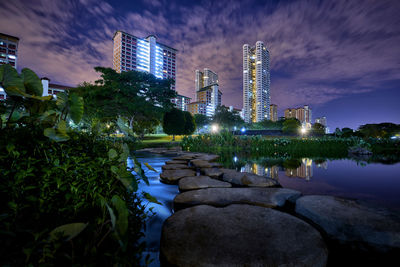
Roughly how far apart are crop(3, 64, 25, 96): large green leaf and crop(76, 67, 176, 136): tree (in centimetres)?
1855

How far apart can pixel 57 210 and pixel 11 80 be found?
3.82 feet

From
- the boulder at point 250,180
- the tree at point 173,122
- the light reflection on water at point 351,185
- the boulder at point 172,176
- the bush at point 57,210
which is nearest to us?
the bush at point 57,210

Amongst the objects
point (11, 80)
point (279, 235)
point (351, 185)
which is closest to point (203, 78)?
point (351, 185)

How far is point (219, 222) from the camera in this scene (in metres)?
1.61

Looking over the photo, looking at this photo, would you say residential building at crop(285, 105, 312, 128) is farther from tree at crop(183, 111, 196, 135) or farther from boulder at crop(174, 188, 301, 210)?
boulder at crop(174, 188, 301, 210)

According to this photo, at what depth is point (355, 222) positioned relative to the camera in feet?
5.26

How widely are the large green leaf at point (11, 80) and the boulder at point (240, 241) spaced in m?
1.78

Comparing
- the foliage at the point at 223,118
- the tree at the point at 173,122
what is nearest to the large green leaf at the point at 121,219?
the tree at the point at 173,122

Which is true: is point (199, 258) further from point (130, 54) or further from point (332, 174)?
point (130, 54)

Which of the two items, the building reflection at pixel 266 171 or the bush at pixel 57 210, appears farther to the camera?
the building reflection at pixel 266 171

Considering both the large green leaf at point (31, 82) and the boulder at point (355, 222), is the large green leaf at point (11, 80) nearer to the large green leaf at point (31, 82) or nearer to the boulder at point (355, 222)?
the large green leaf at point (31, 82)

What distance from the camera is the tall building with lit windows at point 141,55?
80.2 meters

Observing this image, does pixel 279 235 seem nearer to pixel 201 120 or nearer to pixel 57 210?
pixel 57 210

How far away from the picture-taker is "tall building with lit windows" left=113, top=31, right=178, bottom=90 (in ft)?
263
